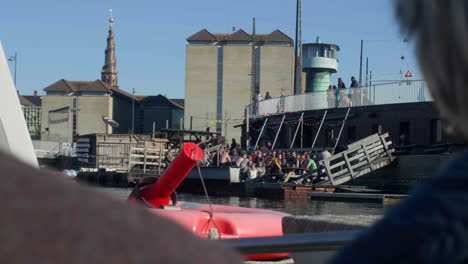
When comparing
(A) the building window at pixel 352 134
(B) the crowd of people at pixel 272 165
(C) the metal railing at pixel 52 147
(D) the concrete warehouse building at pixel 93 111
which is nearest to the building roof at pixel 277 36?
(D) the concrete warehouse building at pixel 93 111

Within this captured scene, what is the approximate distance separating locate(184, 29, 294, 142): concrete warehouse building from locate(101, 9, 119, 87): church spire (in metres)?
74.6

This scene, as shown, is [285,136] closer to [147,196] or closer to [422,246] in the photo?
[147,196]

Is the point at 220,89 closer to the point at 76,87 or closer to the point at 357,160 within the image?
the point at 76,87

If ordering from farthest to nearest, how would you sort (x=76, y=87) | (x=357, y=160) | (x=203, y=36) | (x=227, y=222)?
1. (x=76, y=87)
2. (x=203, y=36)
3. (x=357, y=160)
4. (x=227, y=222)

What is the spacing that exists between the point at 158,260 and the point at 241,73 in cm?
7415

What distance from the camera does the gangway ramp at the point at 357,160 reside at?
25.1 metres

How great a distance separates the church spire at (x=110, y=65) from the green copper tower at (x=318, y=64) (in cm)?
10605

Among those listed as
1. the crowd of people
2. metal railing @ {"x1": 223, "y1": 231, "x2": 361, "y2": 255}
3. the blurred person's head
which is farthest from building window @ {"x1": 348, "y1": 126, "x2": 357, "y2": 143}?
the blurred person's head

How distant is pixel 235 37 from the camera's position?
2972 inches

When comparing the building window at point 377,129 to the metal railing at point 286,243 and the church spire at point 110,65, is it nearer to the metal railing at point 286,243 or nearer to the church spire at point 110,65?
the metal railing at point 286,243

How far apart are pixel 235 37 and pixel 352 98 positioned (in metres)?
44.4

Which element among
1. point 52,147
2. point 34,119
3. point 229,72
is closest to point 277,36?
point 229,72

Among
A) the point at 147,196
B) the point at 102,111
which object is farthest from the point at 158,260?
the point at 102,111

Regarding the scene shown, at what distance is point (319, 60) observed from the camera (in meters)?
44.2
